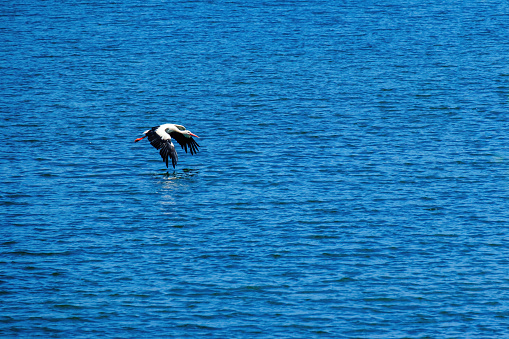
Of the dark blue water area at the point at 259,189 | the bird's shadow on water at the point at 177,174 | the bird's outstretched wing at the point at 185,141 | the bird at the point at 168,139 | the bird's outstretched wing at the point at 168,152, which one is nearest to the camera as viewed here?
the dark blue water area at the point at 259,189

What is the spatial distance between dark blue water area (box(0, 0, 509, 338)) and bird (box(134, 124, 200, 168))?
97cm

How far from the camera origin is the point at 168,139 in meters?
30.1

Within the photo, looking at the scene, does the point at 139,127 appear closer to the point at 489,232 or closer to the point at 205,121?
the point at 205,121

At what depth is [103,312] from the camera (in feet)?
64.3

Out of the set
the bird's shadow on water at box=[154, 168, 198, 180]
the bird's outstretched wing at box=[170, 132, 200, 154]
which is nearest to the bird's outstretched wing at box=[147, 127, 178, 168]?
the bird's shadow on water at box=[154, 168, 198, 180]

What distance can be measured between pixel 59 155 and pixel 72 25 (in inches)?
1280

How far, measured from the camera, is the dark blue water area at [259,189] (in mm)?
19719

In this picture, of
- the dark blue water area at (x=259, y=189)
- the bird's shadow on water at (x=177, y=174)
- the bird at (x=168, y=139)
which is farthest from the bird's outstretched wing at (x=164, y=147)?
the dark blue water area at (x=259, y=189)

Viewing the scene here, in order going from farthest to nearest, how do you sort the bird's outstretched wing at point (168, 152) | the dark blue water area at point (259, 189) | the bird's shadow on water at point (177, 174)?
the bird's shadow on water at point (177, 174), the bird's outstretched wing at point (168, 152), the dark blue water area at point (259, 189)

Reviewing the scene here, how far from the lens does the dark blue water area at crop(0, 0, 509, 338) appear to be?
19719mm

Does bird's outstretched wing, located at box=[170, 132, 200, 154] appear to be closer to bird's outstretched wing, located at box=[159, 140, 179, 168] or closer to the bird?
the bird

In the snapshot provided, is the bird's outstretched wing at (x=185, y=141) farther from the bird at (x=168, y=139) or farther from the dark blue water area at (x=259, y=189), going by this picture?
the dark blue water area at (x=259, y=189)

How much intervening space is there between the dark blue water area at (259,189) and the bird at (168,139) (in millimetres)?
969

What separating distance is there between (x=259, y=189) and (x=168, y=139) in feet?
13.0
